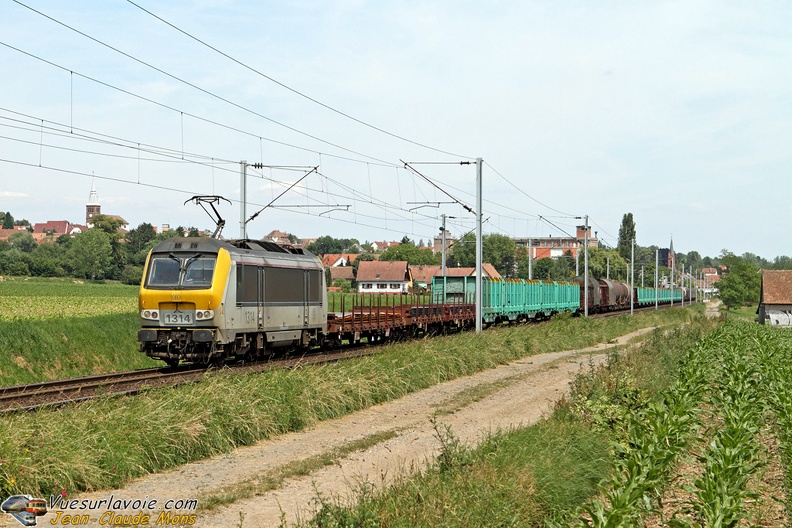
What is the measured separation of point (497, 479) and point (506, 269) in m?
146

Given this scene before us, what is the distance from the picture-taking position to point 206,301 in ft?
69.1

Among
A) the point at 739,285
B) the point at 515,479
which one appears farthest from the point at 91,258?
the point at 515,479

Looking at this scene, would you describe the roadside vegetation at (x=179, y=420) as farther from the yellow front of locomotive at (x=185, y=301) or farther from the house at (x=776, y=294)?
the house at (x=776, y=294)

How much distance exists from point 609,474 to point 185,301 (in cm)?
1286

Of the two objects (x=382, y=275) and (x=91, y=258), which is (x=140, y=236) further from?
(x=382, y=275)

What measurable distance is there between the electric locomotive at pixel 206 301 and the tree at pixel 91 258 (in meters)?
83.9

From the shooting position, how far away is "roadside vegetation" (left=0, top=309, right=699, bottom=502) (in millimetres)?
10289

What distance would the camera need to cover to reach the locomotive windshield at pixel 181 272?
21.4 meters

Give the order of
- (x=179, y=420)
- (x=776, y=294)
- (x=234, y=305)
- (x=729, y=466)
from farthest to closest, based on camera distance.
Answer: (x=776, y=294), (x=234, y=305), (x=179, y=420), (x=729, y=466)

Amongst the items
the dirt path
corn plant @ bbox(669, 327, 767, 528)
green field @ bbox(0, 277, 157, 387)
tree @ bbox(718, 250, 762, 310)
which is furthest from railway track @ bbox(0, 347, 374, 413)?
tree @ bbox(718, 250, 762, 310)

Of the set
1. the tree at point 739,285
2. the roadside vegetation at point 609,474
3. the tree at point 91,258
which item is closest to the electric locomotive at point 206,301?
the roadside vegetation at point 609,474

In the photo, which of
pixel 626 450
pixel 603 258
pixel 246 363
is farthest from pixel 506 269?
pixel 626 450

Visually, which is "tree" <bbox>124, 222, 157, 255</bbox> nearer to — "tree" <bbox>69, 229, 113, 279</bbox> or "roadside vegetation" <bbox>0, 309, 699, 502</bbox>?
"tree" <bbox>69, 229, 113, 279</bbox>

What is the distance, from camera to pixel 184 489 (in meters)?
10.7
